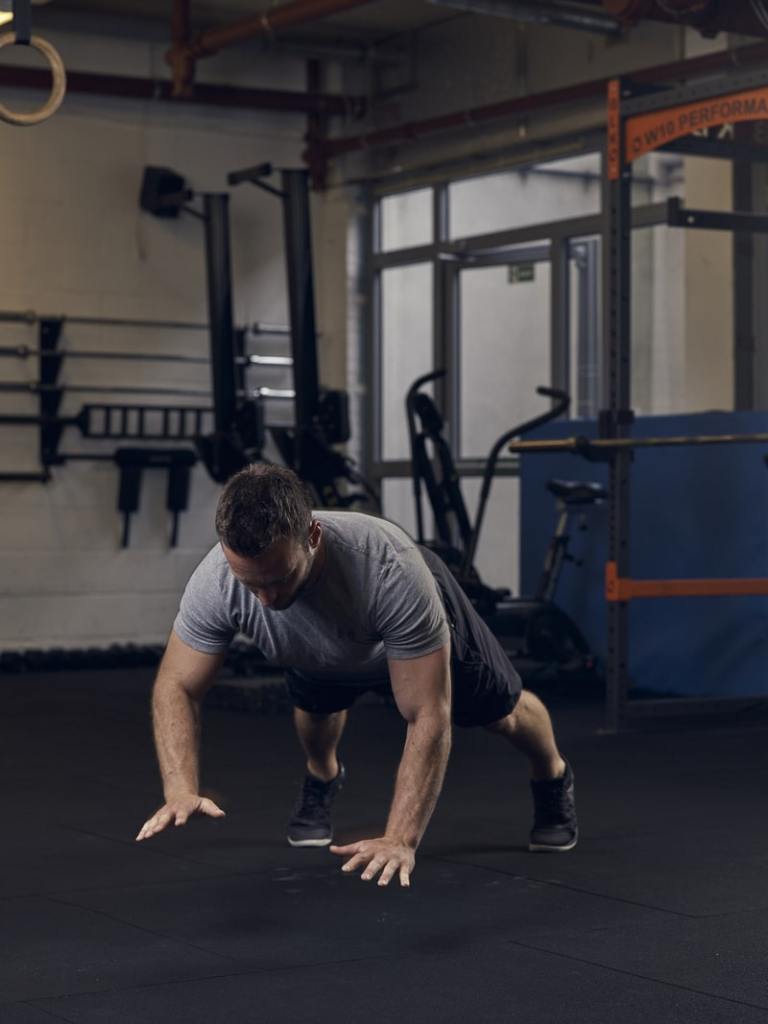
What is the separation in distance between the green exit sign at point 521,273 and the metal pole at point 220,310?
1.45 meters

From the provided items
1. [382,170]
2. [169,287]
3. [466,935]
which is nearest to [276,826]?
[466,935]

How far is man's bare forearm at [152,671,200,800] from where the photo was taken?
2.48 m

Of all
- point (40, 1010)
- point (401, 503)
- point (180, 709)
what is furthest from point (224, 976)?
point (401, 503)

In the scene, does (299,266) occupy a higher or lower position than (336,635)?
higher

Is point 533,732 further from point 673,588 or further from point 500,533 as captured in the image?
point 500,533

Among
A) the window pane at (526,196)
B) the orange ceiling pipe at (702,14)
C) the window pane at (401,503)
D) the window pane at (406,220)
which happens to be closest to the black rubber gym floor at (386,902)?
the orange ceiling pipe at (702,14)

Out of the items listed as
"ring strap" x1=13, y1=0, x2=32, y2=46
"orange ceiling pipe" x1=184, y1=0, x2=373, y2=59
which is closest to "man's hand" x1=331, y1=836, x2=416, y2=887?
"ring strap" x1=13, y1=0, x2=32, y2=46

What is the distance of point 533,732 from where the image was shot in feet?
10.6

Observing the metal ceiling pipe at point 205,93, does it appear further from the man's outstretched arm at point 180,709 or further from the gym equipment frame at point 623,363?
the man's outstretched arm at point 180,709

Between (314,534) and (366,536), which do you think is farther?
(366,536)

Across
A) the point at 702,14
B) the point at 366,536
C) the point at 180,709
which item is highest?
the point at 702,14

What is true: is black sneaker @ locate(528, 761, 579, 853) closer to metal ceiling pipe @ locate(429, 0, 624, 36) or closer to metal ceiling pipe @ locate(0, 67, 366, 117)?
metal ceiling pipe @ locate(429, 0, 624, 36)

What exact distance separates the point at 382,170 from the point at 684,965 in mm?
6813

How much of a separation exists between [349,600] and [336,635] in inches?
4.5
